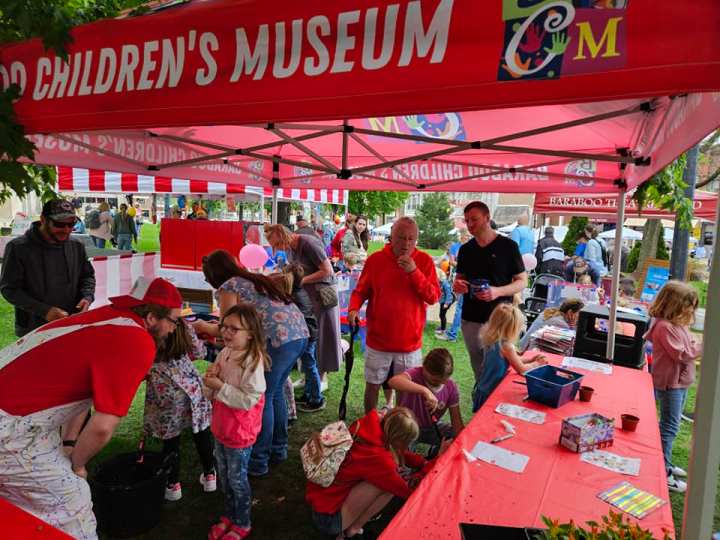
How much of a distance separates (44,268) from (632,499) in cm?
392

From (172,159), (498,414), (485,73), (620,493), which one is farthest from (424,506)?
(172,159)

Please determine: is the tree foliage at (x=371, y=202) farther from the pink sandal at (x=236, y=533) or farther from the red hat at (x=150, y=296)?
the red hat at (x=150, y=296)

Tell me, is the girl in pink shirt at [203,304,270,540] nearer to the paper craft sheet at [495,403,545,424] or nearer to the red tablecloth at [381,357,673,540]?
the red tablecloth at [381,357,673,540]

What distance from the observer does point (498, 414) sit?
2.57 m

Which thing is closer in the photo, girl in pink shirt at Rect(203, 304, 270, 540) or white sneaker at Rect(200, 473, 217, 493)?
girl in pink shirt at Rect(203, 304, 270, 540)

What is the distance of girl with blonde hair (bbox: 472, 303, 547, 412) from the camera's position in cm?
325

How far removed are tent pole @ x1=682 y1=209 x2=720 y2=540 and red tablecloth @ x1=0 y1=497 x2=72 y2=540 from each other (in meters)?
1.70

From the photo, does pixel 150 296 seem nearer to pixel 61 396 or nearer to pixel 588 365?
pixel 61 396

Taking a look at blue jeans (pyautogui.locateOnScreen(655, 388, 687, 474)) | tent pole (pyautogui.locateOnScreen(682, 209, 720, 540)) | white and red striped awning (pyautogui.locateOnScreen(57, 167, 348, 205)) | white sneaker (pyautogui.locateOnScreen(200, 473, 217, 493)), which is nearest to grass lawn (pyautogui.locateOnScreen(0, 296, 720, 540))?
white sneaker (pyautogui.locateOnScreen(200, 473, 217, 493))

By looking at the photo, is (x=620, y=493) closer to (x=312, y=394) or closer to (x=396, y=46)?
(x=396, y=46)

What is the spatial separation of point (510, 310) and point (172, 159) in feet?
10.5

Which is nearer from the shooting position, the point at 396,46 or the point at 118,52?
the point at 396,46

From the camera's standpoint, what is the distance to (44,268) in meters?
3.31

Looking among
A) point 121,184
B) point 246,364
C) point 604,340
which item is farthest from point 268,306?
point 121,184
